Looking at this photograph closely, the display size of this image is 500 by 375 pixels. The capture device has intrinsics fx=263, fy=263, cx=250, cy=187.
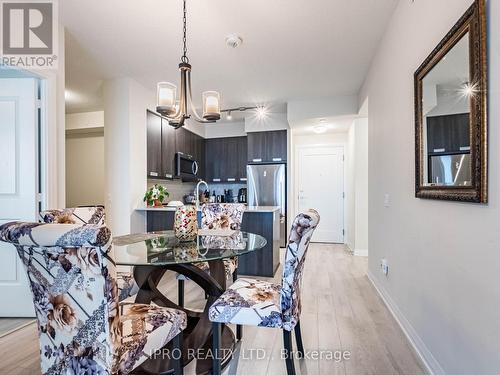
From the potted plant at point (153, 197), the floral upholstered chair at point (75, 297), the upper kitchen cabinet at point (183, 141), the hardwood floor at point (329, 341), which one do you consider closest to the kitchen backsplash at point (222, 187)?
the upper kitchen cabinet at point (183, 141)

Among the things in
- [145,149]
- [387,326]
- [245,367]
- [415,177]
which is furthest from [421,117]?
[145,149]

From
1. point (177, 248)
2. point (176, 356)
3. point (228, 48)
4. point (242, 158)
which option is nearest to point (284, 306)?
point (176, 356)

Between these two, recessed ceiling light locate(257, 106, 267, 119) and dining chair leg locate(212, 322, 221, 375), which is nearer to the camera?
dining chair leg locate(212, 322, 221, 375)

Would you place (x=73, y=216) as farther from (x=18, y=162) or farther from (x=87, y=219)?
(x=18, y=162)

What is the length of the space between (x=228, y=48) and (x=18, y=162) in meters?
2.25

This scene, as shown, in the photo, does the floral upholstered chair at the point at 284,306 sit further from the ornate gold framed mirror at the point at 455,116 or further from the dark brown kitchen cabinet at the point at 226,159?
the dark brown kitchen cabinet at the point at 226,159

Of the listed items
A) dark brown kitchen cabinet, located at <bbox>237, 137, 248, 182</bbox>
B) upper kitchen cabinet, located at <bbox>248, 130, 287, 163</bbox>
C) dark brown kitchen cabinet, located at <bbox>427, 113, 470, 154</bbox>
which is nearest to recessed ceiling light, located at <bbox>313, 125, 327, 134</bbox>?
upper kitchen cabinet, located at <bbox>248, 130, 287, 163</bbox>

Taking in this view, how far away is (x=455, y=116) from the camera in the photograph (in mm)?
1353

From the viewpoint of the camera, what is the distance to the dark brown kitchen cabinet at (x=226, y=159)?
18.6 ft

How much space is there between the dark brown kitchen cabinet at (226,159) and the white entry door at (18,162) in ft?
12.1

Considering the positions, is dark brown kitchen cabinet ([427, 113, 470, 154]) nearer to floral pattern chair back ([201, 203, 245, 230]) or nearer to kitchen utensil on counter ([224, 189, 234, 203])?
floral pattern chair back ([201, 203, 245, 230])

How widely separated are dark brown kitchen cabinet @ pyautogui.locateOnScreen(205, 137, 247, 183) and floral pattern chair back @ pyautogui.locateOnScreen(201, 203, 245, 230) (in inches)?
116

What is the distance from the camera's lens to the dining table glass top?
54.8 inches

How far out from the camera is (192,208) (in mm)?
1894
